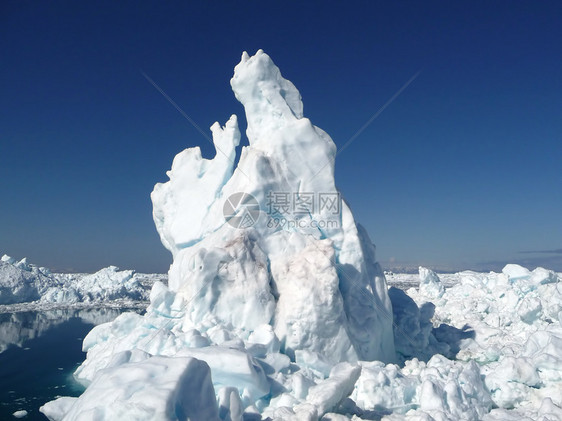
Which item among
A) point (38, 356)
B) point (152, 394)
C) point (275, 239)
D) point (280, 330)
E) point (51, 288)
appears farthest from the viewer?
point (51, 288)

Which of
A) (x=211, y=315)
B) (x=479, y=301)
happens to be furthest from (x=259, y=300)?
(x=479, y=301)

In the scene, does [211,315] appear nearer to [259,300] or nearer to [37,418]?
[259,300]

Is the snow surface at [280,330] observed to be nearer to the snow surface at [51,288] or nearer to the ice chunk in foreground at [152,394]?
the ice chunk in foreground at [152,394]

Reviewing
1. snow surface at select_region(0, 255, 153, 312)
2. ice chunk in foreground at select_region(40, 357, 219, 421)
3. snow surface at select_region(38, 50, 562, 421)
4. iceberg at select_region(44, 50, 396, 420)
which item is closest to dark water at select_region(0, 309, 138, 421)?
iceberg at select_region(44, 50, 396, 420)

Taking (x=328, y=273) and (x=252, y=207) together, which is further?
(x=252, y=207)

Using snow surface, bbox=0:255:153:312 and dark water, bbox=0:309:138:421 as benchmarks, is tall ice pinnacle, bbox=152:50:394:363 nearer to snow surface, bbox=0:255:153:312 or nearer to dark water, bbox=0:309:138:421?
dark water, bbox=0:309:138:421

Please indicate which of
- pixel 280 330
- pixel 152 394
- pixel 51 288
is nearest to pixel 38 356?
pixel 280 330

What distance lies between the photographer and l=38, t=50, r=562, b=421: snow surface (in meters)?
6.56

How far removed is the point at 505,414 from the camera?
8.55 m

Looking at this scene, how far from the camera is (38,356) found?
48.5 feet

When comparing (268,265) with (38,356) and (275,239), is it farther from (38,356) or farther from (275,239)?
(38,356)

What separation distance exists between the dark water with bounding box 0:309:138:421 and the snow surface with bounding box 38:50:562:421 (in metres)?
1.01

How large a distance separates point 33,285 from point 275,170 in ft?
85.7

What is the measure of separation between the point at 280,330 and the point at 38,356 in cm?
928
